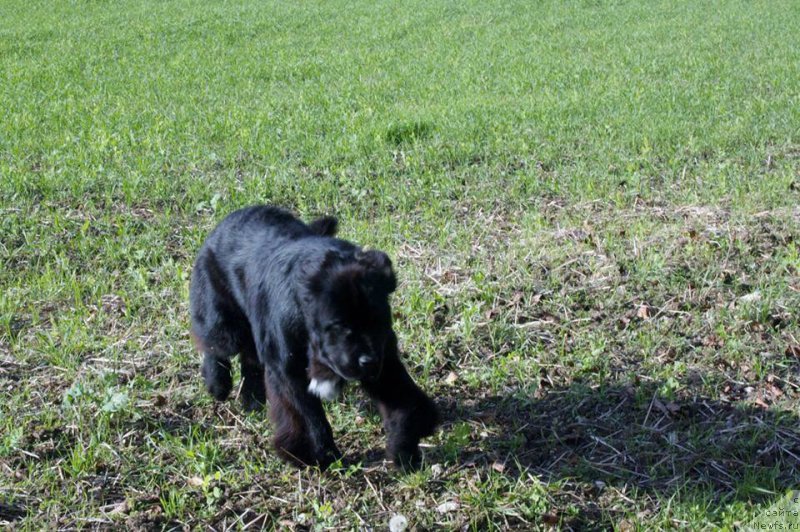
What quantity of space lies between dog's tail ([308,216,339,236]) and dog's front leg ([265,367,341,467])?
902 millimetres

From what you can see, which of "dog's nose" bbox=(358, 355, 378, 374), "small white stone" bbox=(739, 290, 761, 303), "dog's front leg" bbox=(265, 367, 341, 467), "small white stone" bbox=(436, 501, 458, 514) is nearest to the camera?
"dog's nose" bbox=(358, 355, 378, 374)

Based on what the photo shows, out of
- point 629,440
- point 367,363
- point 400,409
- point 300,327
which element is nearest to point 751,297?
point 629,440

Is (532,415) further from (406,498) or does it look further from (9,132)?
(9,132)

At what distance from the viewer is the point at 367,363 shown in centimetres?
429

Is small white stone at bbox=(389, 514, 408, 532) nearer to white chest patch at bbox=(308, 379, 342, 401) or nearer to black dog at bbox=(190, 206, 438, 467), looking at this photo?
black dog at bbox=(190, 206, 438, 467)

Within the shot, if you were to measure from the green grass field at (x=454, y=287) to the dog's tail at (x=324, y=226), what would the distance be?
3.58ft

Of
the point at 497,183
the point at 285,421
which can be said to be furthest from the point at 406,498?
the point at 497,183

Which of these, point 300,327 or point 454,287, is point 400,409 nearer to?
point 300,327

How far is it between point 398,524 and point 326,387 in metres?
0.78

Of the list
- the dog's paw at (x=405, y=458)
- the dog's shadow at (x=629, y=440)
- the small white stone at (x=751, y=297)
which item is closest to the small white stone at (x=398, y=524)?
the dog's paw at (x=405, y=458)

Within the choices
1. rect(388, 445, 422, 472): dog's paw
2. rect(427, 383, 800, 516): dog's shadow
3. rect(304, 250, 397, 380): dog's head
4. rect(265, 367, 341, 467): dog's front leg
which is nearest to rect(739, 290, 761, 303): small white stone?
rect(427, 383, 800, 516): dog's shadow

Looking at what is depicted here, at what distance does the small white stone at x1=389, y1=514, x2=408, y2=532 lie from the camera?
452cm

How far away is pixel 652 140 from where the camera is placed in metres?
10.8

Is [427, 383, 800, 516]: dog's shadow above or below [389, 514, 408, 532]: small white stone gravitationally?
below
